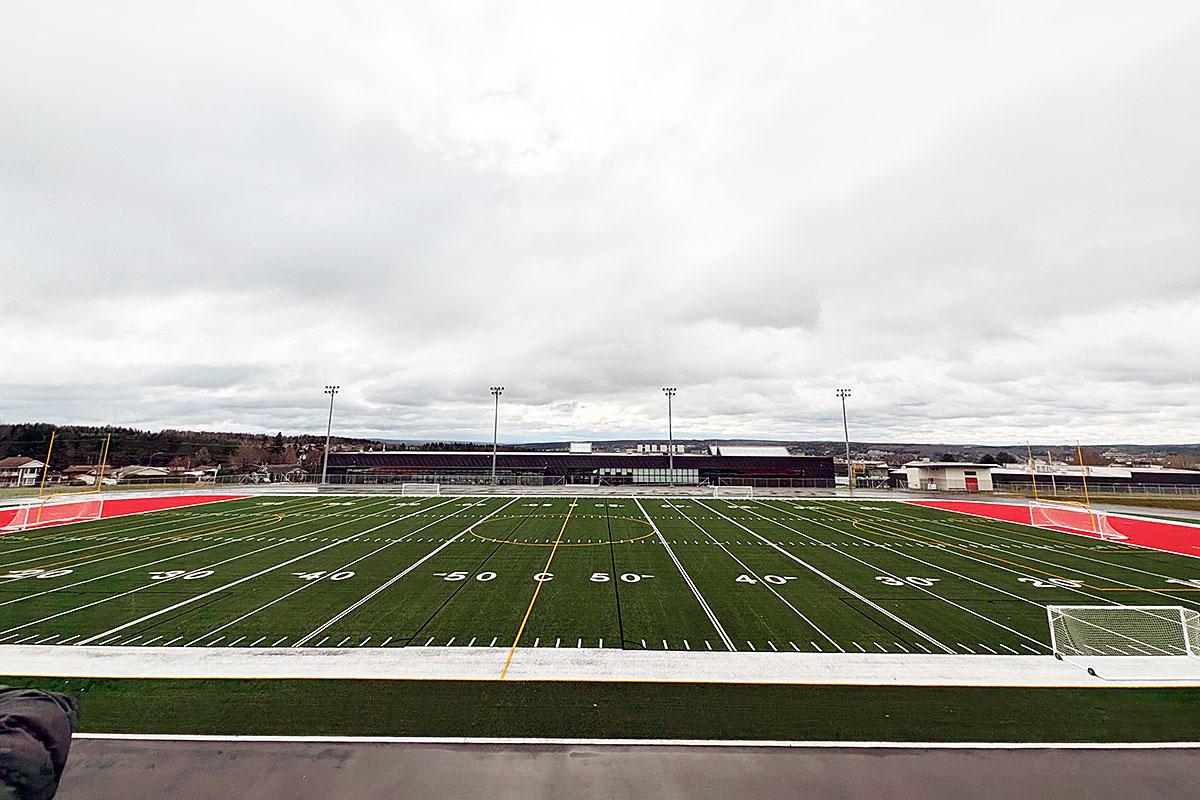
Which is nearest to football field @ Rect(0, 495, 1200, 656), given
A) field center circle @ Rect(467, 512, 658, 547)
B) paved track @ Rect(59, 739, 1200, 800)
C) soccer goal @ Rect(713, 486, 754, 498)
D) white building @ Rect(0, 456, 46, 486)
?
field center circle @ Rect(467, 512, 658, 547)

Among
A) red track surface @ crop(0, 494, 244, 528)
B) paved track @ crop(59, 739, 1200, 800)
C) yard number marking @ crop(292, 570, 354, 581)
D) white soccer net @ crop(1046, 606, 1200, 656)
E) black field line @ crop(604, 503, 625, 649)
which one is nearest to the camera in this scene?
paved track @ crop(59, 739, 1200, 800)

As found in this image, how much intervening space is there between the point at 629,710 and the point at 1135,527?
35.6 meters

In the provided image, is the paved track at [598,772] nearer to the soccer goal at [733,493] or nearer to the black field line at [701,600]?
the black field line at [701,600]

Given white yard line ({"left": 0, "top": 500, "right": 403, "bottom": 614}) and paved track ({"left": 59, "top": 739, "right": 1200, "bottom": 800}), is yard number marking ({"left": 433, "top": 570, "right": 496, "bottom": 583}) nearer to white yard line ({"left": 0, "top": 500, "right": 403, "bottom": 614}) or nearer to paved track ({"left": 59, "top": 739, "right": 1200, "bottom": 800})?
white yard line ({"left": 0, "top": 500, "right": 403, "bottom": 614})

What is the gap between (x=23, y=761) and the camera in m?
3.51

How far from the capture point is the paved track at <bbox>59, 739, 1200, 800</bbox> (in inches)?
236

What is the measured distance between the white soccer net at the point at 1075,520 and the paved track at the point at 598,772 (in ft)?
87.2

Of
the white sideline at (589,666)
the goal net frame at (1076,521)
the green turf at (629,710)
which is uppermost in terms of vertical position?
the goal net frame at (1076,521)

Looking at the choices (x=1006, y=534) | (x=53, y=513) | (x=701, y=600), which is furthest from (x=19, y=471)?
(x=1006, y=534)

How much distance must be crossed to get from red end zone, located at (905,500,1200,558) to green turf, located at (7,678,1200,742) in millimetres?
20759

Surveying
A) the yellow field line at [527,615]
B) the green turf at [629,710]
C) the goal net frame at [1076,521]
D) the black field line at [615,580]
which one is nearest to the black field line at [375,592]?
the green turf at [629,710]

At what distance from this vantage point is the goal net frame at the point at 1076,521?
26.6 metres

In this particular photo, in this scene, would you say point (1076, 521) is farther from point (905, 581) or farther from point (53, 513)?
point (53, 513)

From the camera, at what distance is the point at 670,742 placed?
276 inches
